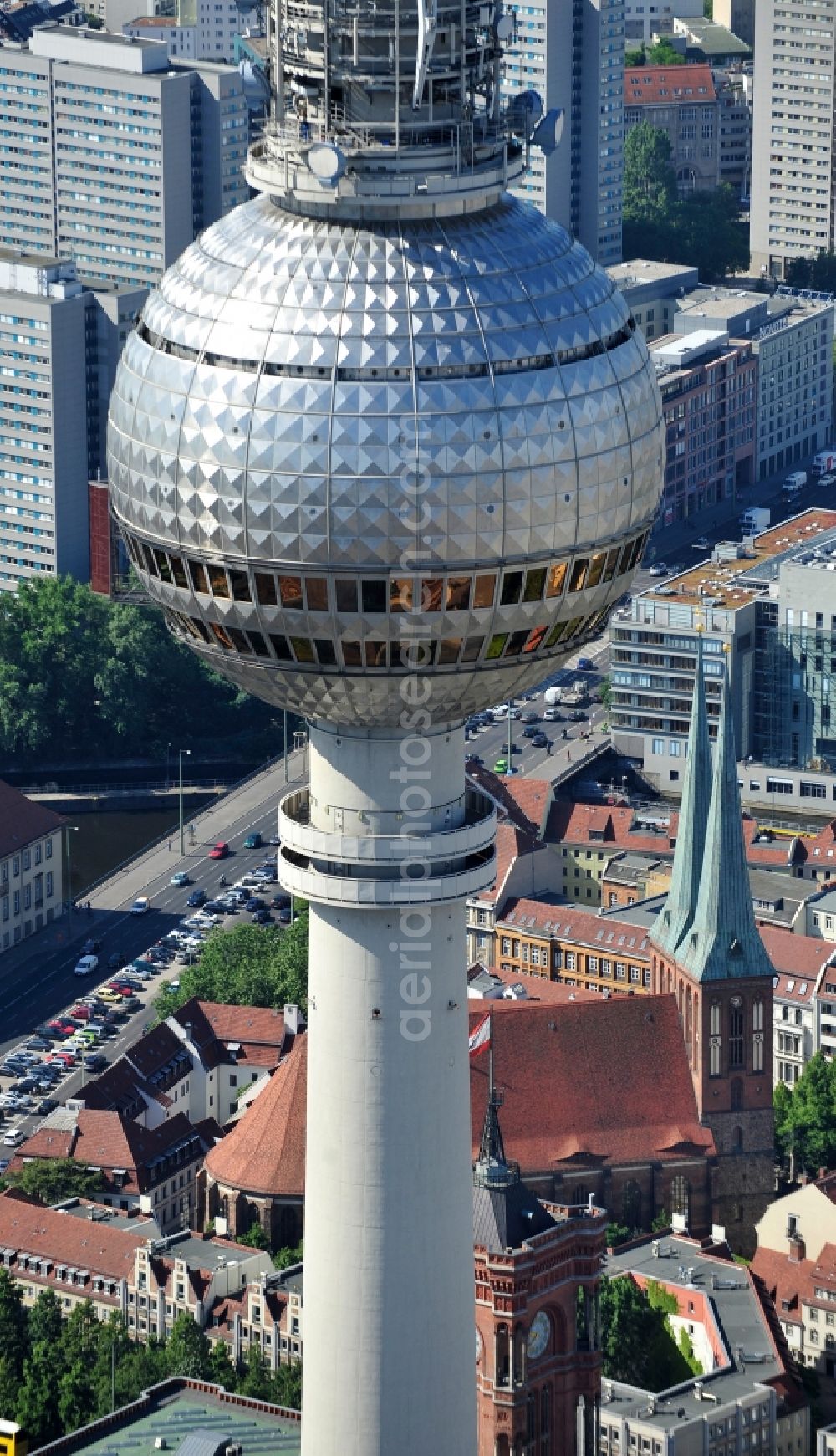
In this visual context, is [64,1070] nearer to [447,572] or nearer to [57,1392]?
[57,1392]

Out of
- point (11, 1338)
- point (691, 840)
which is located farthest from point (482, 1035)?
point (11, 1338)

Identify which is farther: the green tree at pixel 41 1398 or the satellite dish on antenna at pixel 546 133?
the green tree at pixel 41 1398

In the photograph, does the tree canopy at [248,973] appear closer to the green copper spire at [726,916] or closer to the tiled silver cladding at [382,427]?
the green copper spire at [726,916]

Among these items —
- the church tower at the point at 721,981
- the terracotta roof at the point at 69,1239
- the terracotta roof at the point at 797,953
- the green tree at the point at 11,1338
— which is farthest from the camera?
the terracotta roof at the point at 797,953

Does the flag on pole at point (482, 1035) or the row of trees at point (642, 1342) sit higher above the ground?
the flag on pole at point (482, 1035)

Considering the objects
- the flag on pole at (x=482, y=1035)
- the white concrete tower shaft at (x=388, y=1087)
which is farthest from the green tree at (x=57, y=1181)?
the white concrete tower shaft at (x=388, y=1087)

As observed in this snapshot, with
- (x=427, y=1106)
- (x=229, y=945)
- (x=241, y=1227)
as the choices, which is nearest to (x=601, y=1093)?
(x=241, y=1227)

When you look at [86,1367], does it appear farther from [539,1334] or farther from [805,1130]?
[805,1130]
